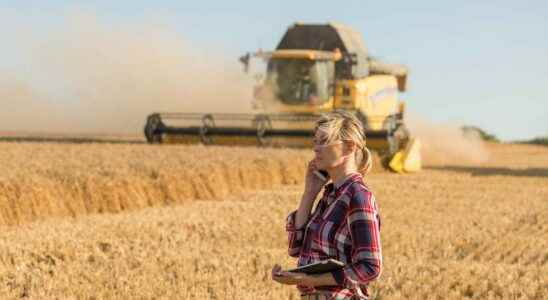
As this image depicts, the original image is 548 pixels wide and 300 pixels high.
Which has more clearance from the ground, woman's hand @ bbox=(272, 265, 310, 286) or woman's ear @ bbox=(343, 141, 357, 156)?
woman's ear @ bbox=(343, 141, 357, 156)

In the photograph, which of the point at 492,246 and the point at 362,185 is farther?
the point at 492,246

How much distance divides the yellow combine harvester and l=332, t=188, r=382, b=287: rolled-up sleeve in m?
19.0

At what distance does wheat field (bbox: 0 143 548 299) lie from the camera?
7.54 m

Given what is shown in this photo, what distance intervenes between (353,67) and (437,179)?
520 centimetres

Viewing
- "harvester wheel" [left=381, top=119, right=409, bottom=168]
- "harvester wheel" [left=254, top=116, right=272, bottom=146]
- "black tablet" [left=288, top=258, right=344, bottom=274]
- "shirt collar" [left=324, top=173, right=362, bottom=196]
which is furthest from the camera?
"harvester wheel" [left=254, top=116, right=272, bottom=146]

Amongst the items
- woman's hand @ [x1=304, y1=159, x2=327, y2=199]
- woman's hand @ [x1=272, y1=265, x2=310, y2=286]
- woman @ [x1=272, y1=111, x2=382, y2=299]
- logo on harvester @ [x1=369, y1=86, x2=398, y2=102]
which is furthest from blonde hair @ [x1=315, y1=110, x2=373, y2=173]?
logo on harvester @ [x1=369, y1=86, x2=398, y2=102]

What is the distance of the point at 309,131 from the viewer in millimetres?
23828

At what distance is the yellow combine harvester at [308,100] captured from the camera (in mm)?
23750

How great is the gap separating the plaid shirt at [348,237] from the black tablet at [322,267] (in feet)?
0.12

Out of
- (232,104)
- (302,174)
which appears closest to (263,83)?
(232,104)

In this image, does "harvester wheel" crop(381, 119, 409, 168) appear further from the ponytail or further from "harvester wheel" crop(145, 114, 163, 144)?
the ponytail

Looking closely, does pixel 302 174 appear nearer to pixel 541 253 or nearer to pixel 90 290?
pixel 541 253

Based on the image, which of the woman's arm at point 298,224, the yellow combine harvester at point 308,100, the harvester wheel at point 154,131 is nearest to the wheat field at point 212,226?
the yellow combine harvester at point 308,100

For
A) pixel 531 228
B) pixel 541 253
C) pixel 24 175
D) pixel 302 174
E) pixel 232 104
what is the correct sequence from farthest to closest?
1. pixel 232 104
2. pixel 302 174
3. pixel 24 175
4. pixel 531 228
5. pixel 541 253
